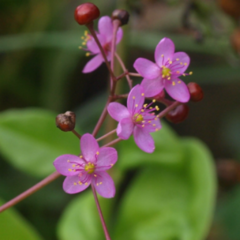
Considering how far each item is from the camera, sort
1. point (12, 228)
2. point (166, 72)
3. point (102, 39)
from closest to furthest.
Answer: point (166, 72) → point (102, 39) → point (12, 228)

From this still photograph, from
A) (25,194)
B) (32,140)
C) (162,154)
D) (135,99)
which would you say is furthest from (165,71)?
(32,140)

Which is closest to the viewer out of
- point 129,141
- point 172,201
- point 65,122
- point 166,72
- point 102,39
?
point 65,122

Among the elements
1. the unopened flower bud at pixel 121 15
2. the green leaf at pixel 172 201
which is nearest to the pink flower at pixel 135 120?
the unopened flower bud at pixel 121 15

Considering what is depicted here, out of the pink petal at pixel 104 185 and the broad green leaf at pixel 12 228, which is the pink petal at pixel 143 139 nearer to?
the pink petal at pixel 104 185

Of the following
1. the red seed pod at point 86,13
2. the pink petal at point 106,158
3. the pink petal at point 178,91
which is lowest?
the pink petal at point 106,158

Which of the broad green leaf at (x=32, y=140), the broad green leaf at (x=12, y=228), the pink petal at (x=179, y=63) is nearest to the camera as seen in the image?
the pink petal at (x=179, y=63)

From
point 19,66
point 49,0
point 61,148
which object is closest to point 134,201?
point 61,148

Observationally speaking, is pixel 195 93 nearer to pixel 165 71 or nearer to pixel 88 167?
pixel 165 71

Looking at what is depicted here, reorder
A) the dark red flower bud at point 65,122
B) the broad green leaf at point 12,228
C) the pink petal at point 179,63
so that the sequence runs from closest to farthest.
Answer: the dark red flower bud at point 65,122 → the pink petal at point 179,63 → the broad green leaf at point 12,228
